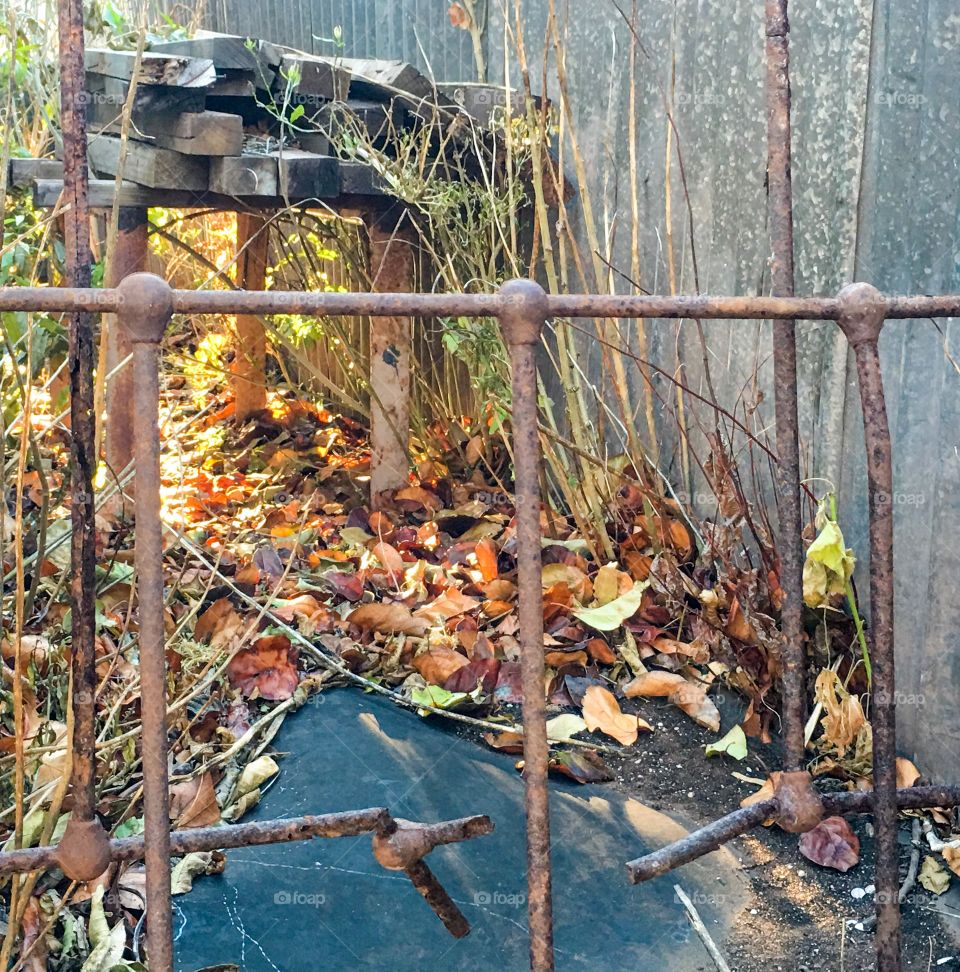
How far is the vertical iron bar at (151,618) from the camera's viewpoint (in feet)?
3.97

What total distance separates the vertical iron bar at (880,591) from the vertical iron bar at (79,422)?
0.94m

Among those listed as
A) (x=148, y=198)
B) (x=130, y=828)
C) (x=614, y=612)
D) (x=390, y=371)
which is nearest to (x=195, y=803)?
(x=130, y=828)

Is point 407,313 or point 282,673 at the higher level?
point 407,313

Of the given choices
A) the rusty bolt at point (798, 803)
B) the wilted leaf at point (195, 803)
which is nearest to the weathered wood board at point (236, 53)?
the wilted leaf at point (195, 803)

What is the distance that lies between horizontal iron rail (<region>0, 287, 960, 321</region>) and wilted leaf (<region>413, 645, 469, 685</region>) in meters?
1.84

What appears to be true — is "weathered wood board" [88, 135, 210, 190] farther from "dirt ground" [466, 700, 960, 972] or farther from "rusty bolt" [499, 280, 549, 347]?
"rusty bolt" [499, 280, 549, 347]

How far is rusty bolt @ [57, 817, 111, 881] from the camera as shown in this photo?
4.66 ft

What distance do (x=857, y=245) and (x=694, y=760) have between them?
1301mm

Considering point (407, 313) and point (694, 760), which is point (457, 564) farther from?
point (407, 313)

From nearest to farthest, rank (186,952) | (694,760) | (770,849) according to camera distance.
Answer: (186,952)
(770,849)
(694,760)

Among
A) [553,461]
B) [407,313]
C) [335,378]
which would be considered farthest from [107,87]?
[407,313]

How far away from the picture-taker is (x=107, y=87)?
4.00 meters

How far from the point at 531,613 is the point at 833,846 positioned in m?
1.46

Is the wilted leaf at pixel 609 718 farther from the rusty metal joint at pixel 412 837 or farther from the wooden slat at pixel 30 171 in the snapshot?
the wooden slat at pixel 30 171
